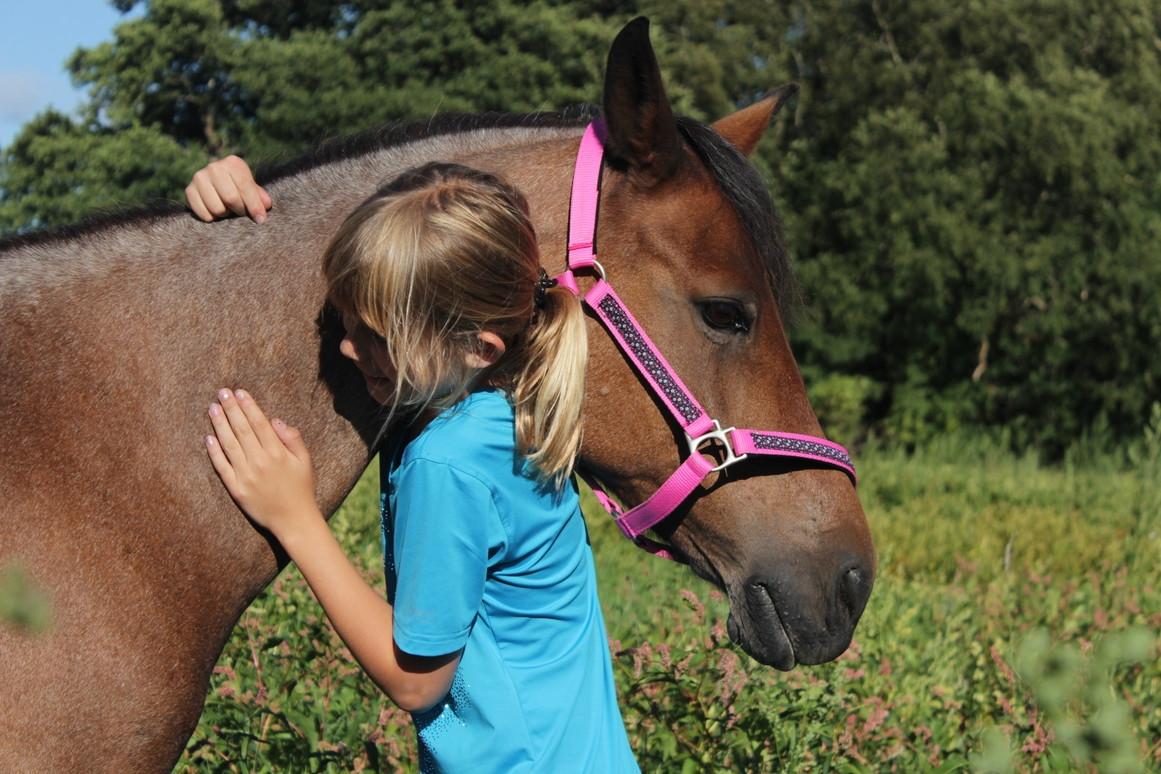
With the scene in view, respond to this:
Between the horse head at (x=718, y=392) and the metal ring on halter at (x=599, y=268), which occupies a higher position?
the metal ring on halter at (x=599, y=268)

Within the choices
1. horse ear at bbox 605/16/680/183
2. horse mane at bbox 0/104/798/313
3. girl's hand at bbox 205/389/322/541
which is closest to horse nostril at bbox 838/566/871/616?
horse mane at bbox 0/104/798/313

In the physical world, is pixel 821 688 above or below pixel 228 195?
below

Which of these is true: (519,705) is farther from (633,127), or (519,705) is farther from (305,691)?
(305,691)

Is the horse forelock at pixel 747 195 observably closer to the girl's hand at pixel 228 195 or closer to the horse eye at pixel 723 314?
the horse eye at pixel 723 314

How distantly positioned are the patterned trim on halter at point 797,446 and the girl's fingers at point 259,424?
34.7 inches

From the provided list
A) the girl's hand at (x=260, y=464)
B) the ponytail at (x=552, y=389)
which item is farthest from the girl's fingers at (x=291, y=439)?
the ponytail at (x=552, y=389)

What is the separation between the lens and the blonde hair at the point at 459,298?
1.88 meters

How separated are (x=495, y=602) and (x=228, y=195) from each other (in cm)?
95

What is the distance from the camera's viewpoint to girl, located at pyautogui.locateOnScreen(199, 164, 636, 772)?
183 centimetres

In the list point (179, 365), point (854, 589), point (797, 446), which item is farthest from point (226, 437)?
point (854, 589)

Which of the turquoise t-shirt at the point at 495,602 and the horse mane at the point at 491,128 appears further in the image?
the horse mane at the point at 491,128

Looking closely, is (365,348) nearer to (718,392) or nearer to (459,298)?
(459,298)

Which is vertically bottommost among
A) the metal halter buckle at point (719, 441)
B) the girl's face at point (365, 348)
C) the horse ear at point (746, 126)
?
the metal halter buckle at point (719, 441)

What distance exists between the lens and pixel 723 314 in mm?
2158
